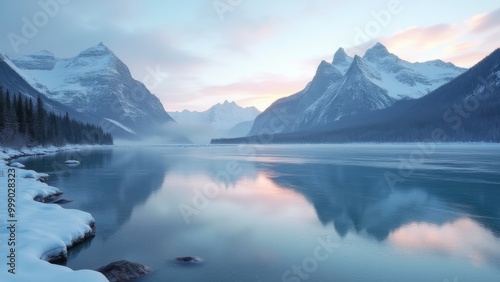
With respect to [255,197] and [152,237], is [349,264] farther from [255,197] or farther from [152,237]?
[255,197]

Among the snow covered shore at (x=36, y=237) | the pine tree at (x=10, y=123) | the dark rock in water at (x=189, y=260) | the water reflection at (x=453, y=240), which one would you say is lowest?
the dark rock in water at (x=189, y=260)

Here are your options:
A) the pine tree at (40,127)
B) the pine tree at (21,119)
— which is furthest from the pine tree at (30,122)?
the pine tree at (21,119)

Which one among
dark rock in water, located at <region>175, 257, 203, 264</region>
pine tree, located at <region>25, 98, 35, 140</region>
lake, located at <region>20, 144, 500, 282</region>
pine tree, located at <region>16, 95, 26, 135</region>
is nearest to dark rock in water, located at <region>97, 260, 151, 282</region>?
lake, located at <region>20, 144, 500, 282</region>

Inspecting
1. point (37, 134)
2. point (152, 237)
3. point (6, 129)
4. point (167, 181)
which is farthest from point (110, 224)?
point (37, 134)

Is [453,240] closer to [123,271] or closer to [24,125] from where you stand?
[123,271]

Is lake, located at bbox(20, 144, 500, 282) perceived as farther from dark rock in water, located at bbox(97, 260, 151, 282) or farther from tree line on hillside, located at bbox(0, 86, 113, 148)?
tree line on hillside, located at bbox(0, 86, 113, 148)

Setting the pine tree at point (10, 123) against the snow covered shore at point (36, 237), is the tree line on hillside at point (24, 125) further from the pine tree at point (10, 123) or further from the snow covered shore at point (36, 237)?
the snow covered shore at point (36, 237)
